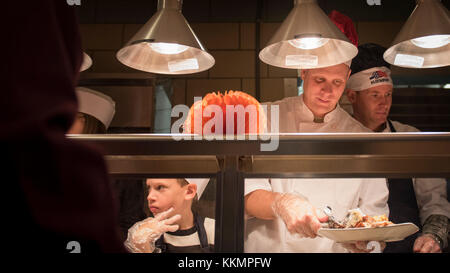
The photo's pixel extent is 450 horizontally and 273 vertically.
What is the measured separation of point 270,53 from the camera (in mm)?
1677

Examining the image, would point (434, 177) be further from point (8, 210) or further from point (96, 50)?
point (96, 50)

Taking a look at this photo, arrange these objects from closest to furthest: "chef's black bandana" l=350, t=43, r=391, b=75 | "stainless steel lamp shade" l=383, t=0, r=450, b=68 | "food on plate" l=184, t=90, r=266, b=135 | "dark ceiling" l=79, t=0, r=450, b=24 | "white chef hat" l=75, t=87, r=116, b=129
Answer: "food on plate" l=184, t=90, r=266, b=135, "stainless steel lamp shade" l=383, t=0, r=450, b=68, "white chef hat" l=75, t=87, r=116, b=129, "chef's black bandana" l=350, t=43, r=391, b=75, "dark ceiling" l=79, t=0, r=450, b=24

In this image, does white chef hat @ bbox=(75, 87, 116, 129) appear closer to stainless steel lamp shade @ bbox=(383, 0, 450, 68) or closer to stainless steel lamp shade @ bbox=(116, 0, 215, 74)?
stainless steel lamp shade @ bbox=(116, 0, 215, 74)

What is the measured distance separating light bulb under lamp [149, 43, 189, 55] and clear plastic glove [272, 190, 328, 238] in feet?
2.74

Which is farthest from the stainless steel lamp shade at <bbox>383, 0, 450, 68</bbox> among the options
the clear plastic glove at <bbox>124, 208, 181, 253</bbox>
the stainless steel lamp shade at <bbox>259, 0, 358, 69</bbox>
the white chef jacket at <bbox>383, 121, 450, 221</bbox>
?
the clear plastic glove at <bbox>124, 208, 181, 253</bbox>

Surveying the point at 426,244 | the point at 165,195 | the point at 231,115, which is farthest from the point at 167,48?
the point at 426,244

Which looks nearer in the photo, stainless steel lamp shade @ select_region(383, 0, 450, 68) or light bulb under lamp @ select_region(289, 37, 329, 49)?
stainless steel lamp shade @ select_region(383, 0, 450, 68)

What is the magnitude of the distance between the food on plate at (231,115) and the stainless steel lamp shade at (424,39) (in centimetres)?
80

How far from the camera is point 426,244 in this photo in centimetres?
105

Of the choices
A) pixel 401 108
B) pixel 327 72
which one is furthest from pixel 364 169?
pixel 401 108

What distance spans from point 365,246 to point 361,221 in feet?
0.20

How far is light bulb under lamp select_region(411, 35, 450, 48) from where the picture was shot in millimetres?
1648

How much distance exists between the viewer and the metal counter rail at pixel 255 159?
1.00 meters
